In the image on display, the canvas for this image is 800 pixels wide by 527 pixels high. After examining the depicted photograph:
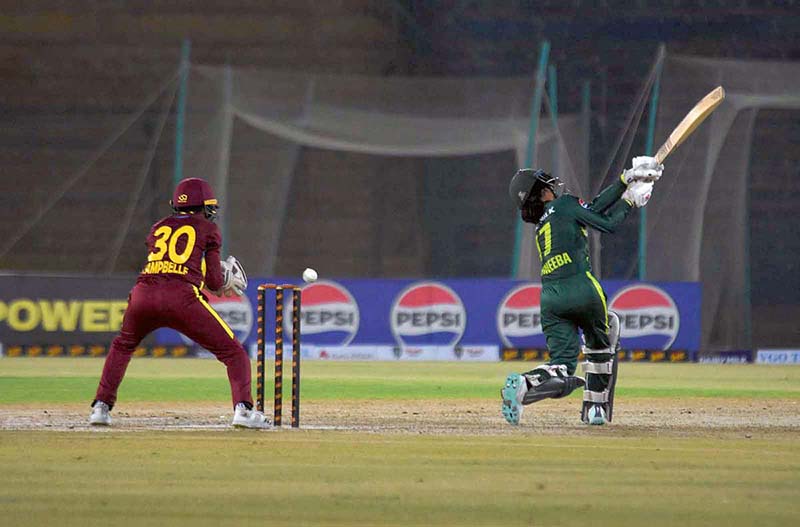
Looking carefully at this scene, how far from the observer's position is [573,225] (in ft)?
35.2

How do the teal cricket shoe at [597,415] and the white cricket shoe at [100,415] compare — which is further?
the teal cricket shoe at [597,415]

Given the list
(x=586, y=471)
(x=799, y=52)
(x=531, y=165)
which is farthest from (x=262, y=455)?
(x=799, y=52)

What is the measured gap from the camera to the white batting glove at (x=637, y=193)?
34.6 feet

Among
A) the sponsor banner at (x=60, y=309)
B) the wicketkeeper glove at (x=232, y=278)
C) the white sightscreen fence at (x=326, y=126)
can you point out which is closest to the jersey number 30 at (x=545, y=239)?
the wicketkeeper glove at (x=232, y=278)

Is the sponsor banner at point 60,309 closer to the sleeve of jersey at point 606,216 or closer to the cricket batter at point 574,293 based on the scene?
the cricket batter at point 574,293

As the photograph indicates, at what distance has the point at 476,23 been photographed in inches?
1195

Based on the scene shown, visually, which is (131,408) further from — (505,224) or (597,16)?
(597,16)

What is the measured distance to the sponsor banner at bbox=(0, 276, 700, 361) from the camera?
74.7 feet

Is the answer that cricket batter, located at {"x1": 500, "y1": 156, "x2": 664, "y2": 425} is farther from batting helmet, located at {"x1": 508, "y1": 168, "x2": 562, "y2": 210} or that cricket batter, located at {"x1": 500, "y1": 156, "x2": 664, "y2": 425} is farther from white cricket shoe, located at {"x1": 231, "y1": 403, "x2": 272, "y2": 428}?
white cricket shoe, located at {"x1": 231, "y1": 403, "x2": 272, "y2": 428}

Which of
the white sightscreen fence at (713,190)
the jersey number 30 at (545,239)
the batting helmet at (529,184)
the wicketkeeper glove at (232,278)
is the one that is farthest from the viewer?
the white sightscreen fence at (713,190)

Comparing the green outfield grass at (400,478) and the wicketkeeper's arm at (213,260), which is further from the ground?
the wicketkeeper's arm at (213,260)

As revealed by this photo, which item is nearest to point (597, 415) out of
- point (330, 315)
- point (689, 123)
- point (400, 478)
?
point (689, 123)

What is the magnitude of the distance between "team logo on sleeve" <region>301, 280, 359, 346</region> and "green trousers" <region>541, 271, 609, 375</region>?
39.9 ft

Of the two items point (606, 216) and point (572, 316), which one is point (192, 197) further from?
point (606, 216)
